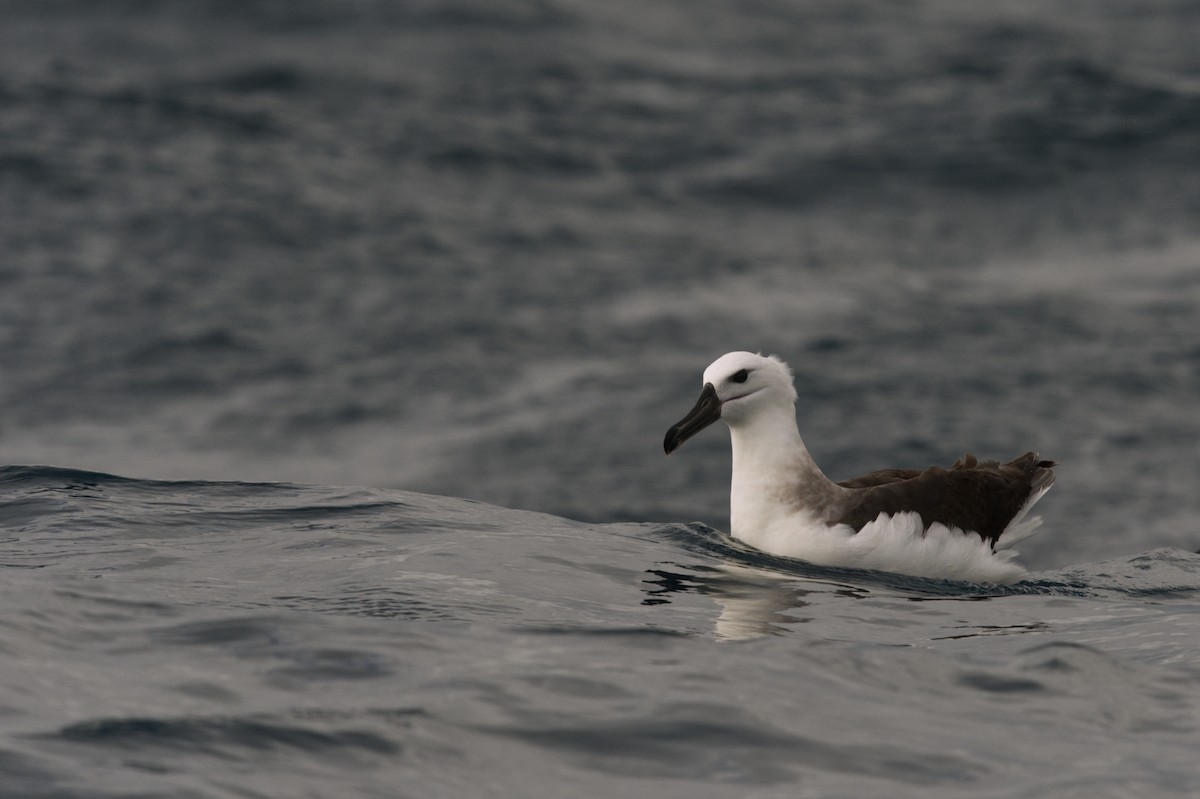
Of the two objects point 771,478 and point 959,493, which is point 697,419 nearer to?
point 771,478

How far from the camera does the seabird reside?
1019cm

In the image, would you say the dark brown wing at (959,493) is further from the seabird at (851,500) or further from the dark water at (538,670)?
the dark water at (538,670)

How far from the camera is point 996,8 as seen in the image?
1366 inches

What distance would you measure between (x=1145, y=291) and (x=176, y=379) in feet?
43.5

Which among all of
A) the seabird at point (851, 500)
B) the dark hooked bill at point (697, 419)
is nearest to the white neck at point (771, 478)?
the seabird at point (851, 500)

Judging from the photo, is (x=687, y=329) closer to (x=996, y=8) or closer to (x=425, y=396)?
(x=425, y=396)

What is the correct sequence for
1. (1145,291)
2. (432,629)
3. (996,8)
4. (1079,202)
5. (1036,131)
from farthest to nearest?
(996,8)
(1036,131)
(1079,202)
(1145,291)
(432,629)

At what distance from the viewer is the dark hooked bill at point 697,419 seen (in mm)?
10727

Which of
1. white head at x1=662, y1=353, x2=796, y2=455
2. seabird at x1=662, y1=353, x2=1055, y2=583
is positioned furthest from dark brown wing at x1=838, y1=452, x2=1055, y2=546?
white head at x1=662, y1=353, x2=796, y2=455

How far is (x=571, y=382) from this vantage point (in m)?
20.5

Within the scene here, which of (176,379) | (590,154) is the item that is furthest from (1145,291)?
(176,379)

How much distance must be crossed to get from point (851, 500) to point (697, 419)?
3.89 feet

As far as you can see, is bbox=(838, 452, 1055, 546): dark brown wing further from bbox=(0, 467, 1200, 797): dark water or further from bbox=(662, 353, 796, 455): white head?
bbox=(662, 353, 796, 455): white head

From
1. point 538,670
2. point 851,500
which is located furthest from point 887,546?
point 538,670
